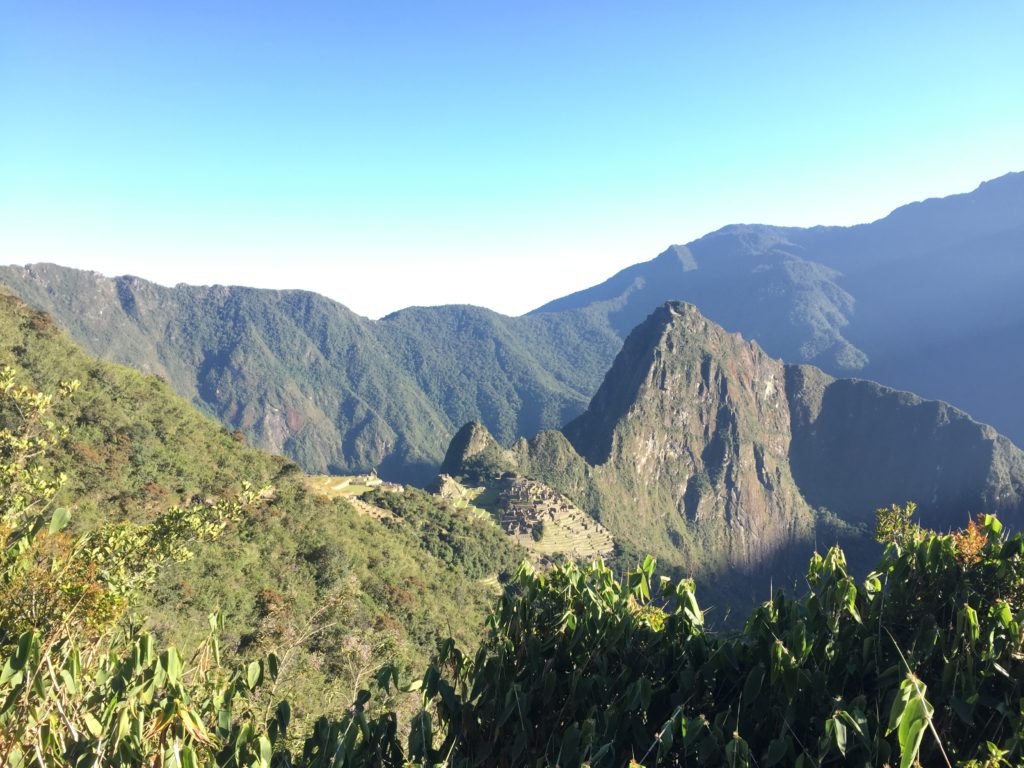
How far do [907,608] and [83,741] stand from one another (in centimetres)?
655

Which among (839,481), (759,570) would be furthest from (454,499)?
(839,481)

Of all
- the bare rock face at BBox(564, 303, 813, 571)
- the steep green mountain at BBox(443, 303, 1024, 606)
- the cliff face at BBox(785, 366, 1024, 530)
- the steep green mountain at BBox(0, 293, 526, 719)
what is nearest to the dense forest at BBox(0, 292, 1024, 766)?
the steep green mountain at BBox(0, 293, 526, 719)

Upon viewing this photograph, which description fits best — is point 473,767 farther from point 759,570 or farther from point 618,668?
point 759,570

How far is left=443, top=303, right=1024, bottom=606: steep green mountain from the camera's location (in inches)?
4235

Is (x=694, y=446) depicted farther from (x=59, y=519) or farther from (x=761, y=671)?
(x=59, y=519)

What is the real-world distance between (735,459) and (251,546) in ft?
364

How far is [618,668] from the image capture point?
5.20m

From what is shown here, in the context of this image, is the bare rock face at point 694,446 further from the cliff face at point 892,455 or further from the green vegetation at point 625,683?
the green vegetation at point 625,683

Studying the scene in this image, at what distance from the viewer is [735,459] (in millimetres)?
123688

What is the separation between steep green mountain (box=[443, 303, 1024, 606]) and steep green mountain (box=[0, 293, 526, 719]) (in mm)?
48717

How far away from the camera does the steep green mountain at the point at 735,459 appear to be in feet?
353

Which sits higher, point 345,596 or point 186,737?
point 186,737

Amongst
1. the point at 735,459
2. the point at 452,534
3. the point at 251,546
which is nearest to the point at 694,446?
the point at 735,459

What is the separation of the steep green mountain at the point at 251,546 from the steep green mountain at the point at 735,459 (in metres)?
48.7
